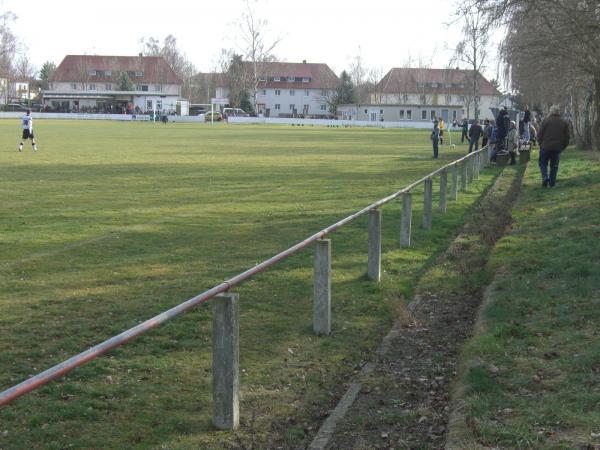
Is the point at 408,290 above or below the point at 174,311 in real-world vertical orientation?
below

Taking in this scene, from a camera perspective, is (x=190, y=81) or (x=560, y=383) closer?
(x=560, y=383)

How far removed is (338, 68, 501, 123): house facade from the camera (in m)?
115

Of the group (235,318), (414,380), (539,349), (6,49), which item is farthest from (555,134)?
(6,49)

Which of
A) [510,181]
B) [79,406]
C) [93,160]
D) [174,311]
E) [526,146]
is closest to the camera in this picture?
[174,311]

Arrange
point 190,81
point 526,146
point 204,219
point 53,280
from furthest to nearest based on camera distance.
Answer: point 190,81 → point 526,146 → point 204,219 → point 53,280

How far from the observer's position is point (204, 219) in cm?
1437

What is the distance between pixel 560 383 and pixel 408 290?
12.5 feet

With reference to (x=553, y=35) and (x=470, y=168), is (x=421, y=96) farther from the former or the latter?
(x=553, y=35)

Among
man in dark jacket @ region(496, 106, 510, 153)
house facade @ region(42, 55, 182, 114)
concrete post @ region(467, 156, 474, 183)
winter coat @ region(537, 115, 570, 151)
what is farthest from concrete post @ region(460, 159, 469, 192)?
house facade @ region(42, 55, 182, 114)

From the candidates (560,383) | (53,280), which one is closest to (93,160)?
(53,280)

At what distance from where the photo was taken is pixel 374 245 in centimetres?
934

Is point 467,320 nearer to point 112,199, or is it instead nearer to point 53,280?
point 53,280

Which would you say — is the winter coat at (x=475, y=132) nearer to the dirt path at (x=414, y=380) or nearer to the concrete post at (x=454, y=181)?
the concrete post at (x=454, y=181)

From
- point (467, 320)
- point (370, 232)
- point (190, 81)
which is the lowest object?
point (467, 320)
